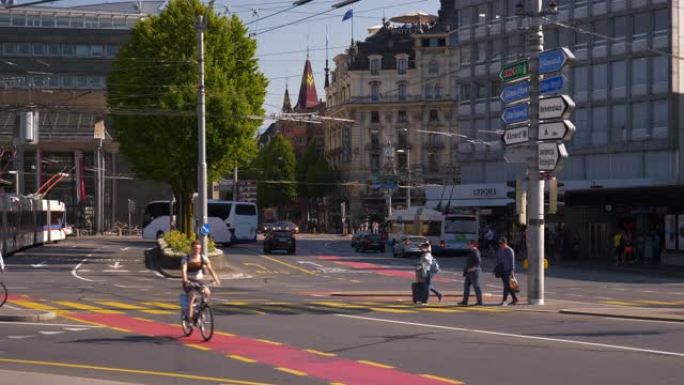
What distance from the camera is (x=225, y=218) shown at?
77.4 metres

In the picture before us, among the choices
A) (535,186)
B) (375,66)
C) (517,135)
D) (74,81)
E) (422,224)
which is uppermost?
(375,66)

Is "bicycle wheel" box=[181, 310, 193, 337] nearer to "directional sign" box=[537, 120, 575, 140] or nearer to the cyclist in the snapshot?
the cyclist

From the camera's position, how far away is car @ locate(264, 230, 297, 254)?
6600 centimetres

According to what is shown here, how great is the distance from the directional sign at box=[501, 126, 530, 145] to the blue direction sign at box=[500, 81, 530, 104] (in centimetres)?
78

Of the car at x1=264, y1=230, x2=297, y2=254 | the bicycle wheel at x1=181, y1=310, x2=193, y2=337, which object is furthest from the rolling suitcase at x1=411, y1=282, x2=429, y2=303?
the car at x1=264, y1=230, x2=297, y2=254

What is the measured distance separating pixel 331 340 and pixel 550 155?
32.9ft

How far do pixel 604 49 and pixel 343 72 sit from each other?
55564mm

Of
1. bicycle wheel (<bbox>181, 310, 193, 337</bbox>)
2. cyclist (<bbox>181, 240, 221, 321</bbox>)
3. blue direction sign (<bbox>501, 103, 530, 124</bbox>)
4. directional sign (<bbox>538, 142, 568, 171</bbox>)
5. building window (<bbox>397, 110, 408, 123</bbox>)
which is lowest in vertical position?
bicycle wheel (<bbox>181, 310, 193, 337</bbox>)

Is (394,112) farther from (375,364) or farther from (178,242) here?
(375,364)

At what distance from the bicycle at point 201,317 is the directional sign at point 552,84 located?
1174 cm

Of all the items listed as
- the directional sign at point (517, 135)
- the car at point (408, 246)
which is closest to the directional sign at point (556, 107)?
the directional sign at point (517, 135)

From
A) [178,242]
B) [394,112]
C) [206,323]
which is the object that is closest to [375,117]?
[394,112]

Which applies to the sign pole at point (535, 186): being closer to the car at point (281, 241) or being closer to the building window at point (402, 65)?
the car at point (281, 241)

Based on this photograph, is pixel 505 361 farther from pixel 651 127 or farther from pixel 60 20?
pixel 60 20
